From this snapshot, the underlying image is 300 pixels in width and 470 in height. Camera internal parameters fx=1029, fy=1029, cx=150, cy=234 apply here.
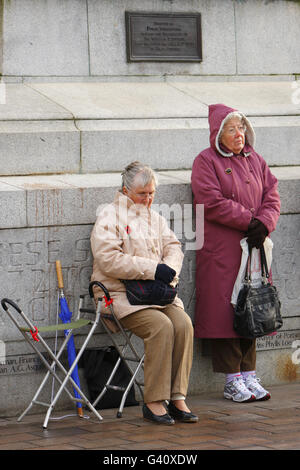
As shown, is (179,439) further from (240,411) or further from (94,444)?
(240,411)

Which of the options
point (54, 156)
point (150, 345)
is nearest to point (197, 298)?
point (150, 345)

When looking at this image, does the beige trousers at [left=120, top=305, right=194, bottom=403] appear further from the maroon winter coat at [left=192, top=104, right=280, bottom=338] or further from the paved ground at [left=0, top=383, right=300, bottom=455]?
the maroon winter coat at [left=192, top=104, right=280, bottom=338]

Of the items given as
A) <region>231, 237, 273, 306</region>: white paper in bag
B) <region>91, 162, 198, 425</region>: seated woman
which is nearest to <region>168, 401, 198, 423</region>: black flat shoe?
<region>91, 162, 198, 425</region>: seated woman

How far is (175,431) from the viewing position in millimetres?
6121

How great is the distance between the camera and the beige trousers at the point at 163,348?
20.9ft

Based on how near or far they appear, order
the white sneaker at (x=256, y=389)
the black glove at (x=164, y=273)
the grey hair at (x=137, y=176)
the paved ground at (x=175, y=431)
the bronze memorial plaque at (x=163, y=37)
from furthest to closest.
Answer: the bronze memorial plaque at (x=163, y=37) < the white sneaker at (x=256, y=389) < the grey hair at (x=137, y=176) < the black glove at (x=164, y=273) < the paved ground at (x=175, y=431)

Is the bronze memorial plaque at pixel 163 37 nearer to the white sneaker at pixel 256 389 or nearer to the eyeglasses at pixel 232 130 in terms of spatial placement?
the eyeglasses at pixel 232 130

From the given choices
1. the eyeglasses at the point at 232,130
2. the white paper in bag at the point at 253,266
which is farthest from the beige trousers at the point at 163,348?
the eyeglasses at the point at 232,130

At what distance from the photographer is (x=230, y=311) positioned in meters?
7.05

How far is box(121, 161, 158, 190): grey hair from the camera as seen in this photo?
6598 mm

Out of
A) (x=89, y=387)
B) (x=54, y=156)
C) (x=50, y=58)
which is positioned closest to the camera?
(x=89, y=387)

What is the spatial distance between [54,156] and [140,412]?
1.94m

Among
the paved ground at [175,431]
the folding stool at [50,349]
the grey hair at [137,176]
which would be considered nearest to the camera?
the paved ground at [175,431]

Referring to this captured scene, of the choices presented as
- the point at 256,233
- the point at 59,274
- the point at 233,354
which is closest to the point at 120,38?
the point at 256,233
